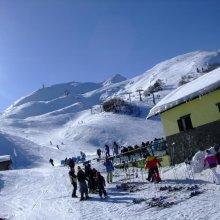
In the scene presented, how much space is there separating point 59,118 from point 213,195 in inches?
5878

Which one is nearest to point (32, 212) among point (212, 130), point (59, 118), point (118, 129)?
point (212, 130)

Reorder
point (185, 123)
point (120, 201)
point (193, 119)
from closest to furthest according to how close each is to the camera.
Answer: point (120, 201), point (193, 119), point (185, 123)

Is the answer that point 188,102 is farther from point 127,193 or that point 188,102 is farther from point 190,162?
point 127,193

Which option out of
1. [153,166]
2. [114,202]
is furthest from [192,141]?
[114,202]

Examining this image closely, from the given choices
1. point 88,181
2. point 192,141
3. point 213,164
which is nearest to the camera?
point 213,164

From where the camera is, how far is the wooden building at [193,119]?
83.2ft

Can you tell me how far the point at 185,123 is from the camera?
2798 cm

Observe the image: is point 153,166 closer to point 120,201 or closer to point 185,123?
point 120,201

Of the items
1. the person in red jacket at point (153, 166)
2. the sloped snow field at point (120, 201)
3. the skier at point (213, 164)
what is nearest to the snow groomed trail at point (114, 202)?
the sloped snow field at point (120, 201)

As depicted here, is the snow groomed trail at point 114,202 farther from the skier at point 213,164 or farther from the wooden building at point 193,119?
the wooden building at point 193,119

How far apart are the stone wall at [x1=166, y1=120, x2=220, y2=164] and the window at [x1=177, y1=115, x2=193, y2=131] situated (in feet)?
2.12

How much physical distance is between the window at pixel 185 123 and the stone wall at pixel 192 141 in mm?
647

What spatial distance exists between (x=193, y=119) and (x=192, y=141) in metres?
1.51

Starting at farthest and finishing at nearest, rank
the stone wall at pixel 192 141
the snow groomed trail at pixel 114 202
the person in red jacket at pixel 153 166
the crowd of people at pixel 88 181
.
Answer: the stone wall at pixel 192 141 → the person in red jacket at pixel 153 166 → the crowd of people at pixel 88 181 → the snow groomed trail at pixel 114 202
